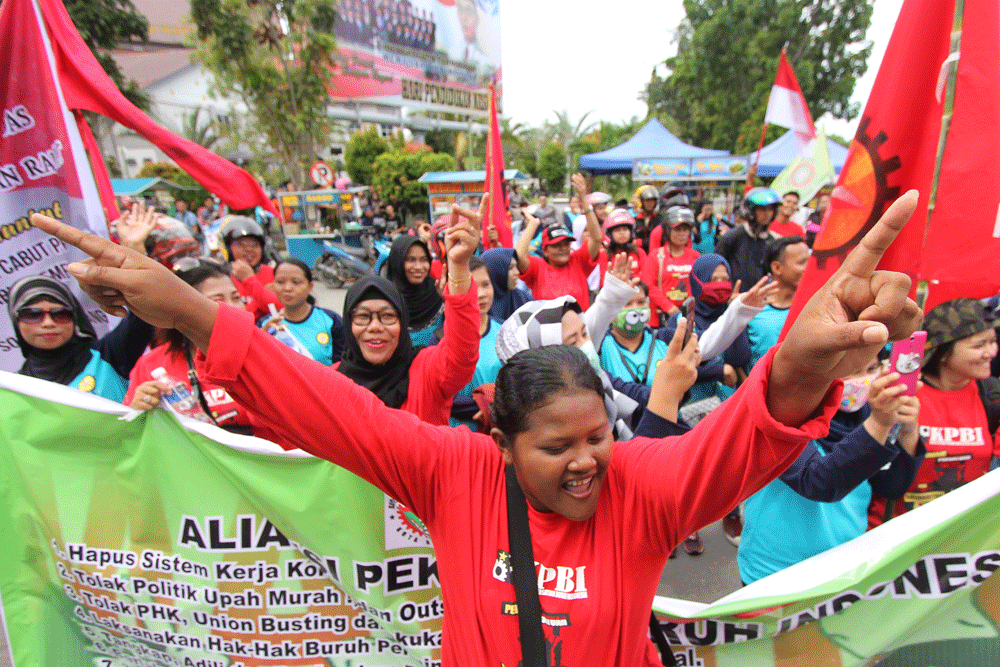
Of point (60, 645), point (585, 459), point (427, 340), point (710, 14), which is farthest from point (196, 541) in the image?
point (710, 14)

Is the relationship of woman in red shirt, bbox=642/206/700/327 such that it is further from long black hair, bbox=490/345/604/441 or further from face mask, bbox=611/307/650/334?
long black hair, bbox=490/345/604/441

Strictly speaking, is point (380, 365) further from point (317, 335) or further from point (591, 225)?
point (591, 225)

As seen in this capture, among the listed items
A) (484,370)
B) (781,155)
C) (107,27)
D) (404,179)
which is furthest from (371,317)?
(107,27)

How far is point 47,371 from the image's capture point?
101 inches

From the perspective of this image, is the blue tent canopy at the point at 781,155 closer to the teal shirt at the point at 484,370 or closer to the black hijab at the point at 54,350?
the teal shirt at the point at 484,370

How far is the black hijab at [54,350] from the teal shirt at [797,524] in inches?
120

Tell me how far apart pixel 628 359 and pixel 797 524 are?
1217 mm

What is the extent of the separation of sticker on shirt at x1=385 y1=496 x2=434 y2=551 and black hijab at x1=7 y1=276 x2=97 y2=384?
5.90 feet

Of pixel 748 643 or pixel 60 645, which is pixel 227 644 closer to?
pixel 60 645

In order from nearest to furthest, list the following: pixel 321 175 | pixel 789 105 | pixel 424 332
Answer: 1. pixel 424 332
2. pixel 789 105
3. pixel 321 175

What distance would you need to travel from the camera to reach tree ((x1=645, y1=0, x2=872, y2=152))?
24344mm

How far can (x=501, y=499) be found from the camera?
49.9 inches

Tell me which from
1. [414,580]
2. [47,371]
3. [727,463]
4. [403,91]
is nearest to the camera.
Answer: [727,463]

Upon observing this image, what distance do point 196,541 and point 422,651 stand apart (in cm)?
86
